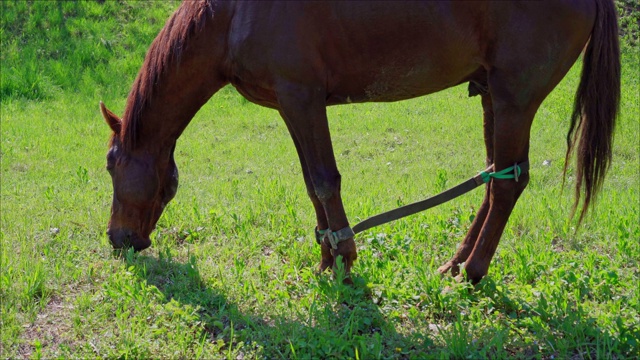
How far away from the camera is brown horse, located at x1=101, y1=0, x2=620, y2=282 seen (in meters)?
3.76

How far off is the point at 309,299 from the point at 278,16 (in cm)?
164

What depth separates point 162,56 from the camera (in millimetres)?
4188

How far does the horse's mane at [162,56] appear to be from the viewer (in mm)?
4023

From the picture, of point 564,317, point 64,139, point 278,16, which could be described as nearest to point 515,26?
point 278,16

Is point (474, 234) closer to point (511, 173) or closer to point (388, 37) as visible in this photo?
point (511, 173)

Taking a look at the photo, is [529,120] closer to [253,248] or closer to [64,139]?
[253,248]

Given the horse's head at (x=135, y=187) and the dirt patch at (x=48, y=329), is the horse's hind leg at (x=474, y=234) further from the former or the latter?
the dirt patch at (x=48, y=329)

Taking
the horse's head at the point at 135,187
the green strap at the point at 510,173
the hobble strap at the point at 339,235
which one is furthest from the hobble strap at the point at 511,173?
the horse's head at the point at 135,187

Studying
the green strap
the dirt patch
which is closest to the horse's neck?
the dirt patch

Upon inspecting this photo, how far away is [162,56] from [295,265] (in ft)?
5.30

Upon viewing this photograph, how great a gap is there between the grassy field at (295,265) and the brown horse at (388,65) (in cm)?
41

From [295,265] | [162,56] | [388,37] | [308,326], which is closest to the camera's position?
[308,326]

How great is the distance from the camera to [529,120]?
12.8 ft

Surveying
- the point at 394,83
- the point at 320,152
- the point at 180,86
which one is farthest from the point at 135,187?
the point at 394,83
